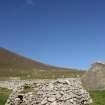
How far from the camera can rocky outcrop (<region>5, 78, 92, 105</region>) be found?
67.8 ft

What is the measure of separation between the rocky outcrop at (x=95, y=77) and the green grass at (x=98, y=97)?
7.66ft

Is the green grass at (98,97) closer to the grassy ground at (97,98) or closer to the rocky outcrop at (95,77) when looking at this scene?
the grassy ground at (97,98)

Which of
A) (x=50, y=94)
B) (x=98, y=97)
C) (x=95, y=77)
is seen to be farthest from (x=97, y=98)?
(x=50, y=94)

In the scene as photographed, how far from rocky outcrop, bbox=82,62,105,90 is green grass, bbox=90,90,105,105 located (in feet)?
7.66

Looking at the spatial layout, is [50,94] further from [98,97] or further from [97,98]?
[98,97]

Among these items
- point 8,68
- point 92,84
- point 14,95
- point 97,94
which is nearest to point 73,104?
point 14,95

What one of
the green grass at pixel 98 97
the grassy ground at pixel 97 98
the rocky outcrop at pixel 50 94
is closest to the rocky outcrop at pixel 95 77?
the green grass at pixel 98 97

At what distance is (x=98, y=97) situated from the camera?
30.2 m

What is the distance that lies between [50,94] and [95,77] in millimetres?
16975

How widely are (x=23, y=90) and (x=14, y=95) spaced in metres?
0.58

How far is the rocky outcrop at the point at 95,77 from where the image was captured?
36250mm

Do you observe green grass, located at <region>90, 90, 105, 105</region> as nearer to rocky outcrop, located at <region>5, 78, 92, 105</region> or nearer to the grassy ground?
the grassy ground

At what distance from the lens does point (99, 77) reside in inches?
1459

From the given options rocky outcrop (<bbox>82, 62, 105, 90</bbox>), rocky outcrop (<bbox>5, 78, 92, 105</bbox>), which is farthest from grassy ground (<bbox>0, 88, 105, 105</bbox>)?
rocky outcrop (<bbox>5, 78, 92, 105</bbox>)
